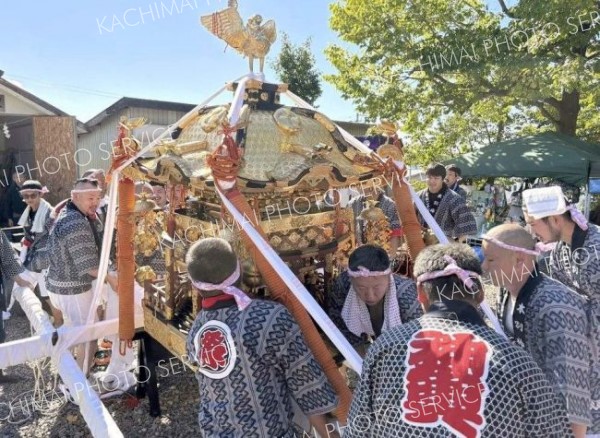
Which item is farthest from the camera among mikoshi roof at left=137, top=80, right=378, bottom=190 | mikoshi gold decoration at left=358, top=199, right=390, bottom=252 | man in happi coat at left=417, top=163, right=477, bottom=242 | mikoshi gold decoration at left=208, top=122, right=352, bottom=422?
man in happi coat at left=417, top=163, right=477, bottom=242

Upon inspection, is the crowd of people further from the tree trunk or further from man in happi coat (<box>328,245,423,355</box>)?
the tree trunk

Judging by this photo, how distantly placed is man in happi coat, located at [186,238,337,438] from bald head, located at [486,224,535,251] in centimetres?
98

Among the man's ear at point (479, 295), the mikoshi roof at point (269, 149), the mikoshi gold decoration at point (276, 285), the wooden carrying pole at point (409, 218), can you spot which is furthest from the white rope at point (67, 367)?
the wooden carrying pole at point (409, 218)

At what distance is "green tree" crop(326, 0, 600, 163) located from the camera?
8.46 meters

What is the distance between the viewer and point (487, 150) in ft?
32.5

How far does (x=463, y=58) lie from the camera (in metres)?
9.48

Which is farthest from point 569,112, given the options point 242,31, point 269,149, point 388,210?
point 269,149

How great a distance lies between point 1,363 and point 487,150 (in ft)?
31.6

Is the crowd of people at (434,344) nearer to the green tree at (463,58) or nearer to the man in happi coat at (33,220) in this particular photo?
the man in happi coat at (33,220)

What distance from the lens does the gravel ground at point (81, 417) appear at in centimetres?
341

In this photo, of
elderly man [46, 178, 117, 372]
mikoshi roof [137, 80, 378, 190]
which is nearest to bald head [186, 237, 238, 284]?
mikoshi roof [137, 80, 378, 190]

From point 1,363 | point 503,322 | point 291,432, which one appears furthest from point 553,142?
point 1,363

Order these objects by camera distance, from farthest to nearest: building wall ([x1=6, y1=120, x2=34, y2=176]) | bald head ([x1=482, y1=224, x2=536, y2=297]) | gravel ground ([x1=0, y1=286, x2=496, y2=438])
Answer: building wall ([x1=6, y1=120, x2=34, y2=176]) < gravel ground ([x1=0, y1=286, x2=496, y2=438]) < bald head ([x1=482, y1=224, x2=536, y2=297])

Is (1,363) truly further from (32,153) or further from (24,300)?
(32,153)
